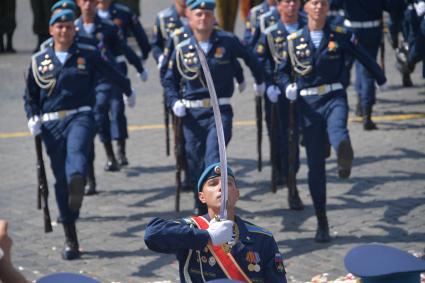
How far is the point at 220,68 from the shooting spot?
11984 millimetres

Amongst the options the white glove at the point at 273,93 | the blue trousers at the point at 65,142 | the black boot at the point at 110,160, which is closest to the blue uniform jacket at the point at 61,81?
the blue trousers at the point at 65,142

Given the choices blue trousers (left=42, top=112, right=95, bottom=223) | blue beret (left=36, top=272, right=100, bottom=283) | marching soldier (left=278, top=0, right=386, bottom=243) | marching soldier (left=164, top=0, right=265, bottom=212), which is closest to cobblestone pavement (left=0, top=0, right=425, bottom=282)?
blue trousers (left=42, top=112, right=95, bottom=223)

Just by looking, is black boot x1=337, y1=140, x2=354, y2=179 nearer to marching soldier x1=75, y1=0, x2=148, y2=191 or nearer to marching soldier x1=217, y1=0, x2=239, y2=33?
marching soldier x1=75, y1=0, x2=148, y2=191

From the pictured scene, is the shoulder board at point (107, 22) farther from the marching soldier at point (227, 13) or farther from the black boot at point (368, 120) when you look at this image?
the marching soldier at point (227, 13)

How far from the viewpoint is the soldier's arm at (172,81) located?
40.0ft

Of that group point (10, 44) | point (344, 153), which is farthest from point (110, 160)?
point (10, 44)

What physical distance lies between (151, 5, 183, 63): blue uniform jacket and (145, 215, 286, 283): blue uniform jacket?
284 inches

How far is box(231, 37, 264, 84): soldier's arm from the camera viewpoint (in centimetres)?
1216

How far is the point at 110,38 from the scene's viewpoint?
1452 centimetres

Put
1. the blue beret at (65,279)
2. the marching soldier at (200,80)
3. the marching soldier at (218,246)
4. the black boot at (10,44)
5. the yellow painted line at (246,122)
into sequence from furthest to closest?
the black boot at (10,44), the yellow painted line at (246,122), the marching soldier at (200,80), the marching soldier at (218,246), the blue beret at (65,279)

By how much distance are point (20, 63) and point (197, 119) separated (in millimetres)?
11340

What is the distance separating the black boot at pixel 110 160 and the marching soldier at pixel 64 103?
283 cm

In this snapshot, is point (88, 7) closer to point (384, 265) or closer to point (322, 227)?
point (322, 227)

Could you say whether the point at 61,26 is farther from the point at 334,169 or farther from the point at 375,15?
the point at 375,15
